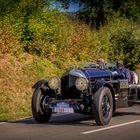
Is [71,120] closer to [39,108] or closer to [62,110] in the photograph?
[39,108]

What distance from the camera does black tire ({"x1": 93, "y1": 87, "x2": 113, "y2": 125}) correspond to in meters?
13.1

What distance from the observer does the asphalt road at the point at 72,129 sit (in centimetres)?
1154

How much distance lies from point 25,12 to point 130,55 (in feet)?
25.3

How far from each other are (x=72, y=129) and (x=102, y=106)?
1112 millimetres

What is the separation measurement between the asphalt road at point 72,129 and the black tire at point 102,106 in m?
0.19

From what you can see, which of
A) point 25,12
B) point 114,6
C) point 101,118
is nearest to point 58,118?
point 101,118

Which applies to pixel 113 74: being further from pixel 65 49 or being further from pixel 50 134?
pixel 65 49

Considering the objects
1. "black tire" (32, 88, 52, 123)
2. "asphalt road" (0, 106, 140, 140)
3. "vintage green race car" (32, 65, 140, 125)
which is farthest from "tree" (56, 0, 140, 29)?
"black tire" (32, 88, 52, 123)

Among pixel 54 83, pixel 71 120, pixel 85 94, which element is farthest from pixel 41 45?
pixel 85 94

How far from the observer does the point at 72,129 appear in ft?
41.8

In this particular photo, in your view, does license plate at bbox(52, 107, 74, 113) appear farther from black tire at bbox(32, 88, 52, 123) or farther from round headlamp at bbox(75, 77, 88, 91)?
round headlamp at bbox(75, 77, 88, 91)

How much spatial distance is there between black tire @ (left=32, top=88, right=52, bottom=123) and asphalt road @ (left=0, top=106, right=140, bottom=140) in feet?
0.63

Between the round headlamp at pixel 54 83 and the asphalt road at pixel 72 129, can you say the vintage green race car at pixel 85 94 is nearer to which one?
the round headlamp at pixel 54 83

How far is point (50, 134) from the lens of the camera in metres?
11.9
